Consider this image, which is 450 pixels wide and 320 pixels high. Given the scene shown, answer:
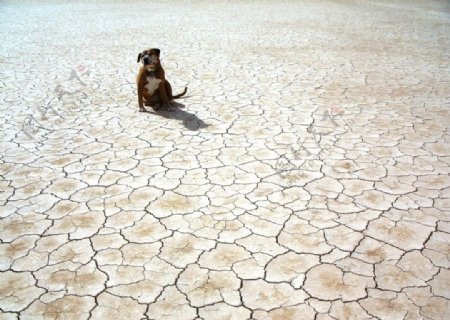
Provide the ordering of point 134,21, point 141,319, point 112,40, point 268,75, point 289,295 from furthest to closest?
point 134,21 < point 112,40 < point 268,75 < point 289,295 < point 141,319

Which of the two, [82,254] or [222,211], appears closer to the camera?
[82,254]

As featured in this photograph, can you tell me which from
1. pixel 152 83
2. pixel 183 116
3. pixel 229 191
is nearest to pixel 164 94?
pixel 152 83

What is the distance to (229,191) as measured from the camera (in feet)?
11.1

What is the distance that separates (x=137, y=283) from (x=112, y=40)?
8.10 metres

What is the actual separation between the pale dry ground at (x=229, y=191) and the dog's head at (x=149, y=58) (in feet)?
2.09

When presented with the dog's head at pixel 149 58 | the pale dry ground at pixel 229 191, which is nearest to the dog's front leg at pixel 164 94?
the pale dry ground at pixel 229 191

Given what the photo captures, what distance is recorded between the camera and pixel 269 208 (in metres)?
3.14

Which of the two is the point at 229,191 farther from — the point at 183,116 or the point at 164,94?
the point at 164,94

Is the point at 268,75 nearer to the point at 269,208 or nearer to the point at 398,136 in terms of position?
the point at 398,136

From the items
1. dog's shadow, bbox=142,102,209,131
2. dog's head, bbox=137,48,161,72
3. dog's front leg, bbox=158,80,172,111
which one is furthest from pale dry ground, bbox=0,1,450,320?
dog's head, bbox=137,48,161,72

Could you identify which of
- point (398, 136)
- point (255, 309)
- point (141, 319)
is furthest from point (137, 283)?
point (398, 136)

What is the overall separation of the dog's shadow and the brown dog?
0.27 feet

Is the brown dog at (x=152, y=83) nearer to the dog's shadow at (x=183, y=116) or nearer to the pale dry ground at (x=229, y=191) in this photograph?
the dog's shadow at (x=183, y=116)

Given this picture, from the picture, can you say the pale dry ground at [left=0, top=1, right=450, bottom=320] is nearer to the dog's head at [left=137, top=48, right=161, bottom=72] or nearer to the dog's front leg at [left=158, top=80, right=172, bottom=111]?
the dog's front leg at [left=158, top=80, right=172, bottom=111]
